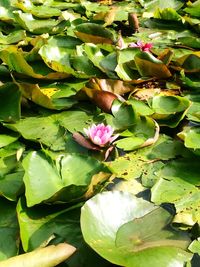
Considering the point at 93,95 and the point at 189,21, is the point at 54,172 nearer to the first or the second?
the point at 93,95

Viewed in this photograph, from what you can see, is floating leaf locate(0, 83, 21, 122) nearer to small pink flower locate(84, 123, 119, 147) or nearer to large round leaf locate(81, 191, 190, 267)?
small pink flower locate(84, 123, 119, 147)

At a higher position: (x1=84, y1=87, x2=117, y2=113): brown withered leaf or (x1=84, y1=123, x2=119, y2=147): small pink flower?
(x1=84, y1=123, x2=119, y2=147): small pink flower

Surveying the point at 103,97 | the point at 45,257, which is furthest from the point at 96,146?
the point at 45,257

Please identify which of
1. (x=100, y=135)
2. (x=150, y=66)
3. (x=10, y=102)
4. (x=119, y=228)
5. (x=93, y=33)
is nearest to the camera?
(x=119, y=228)

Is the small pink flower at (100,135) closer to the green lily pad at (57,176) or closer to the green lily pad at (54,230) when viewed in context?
the green lily pad at (57,176)

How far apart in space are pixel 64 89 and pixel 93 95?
206mm

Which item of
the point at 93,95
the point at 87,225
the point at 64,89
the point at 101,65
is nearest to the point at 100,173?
the point at 87,225

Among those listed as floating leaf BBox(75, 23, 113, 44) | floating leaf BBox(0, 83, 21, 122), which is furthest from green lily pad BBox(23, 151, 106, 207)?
floating leaf BBox(75, 23, 113, 44)

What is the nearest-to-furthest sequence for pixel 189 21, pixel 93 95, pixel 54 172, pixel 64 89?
pixel 54 172 → pixel 93 95 → pixel 64 89 → pixel 189 21

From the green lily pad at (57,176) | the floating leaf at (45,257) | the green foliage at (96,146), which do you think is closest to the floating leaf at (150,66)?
the green foliage at (96,146)

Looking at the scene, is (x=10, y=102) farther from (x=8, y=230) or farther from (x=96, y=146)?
(x=8, y=230)

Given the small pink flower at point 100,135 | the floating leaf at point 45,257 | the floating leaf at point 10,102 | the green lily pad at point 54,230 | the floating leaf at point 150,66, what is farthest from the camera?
the floating leaf at point 150,66

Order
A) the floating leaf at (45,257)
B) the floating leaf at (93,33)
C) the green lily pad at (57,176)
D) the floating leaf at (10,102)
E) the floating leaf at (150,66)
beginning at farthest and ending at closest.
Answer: the floating leaf at (93,33) → the floating leaf at (150,66) → the floating leaf at (10,102) → the green lily pad at (57,176) → the floating leaf at (45,257)

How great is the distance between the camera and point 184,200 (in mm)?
1408
